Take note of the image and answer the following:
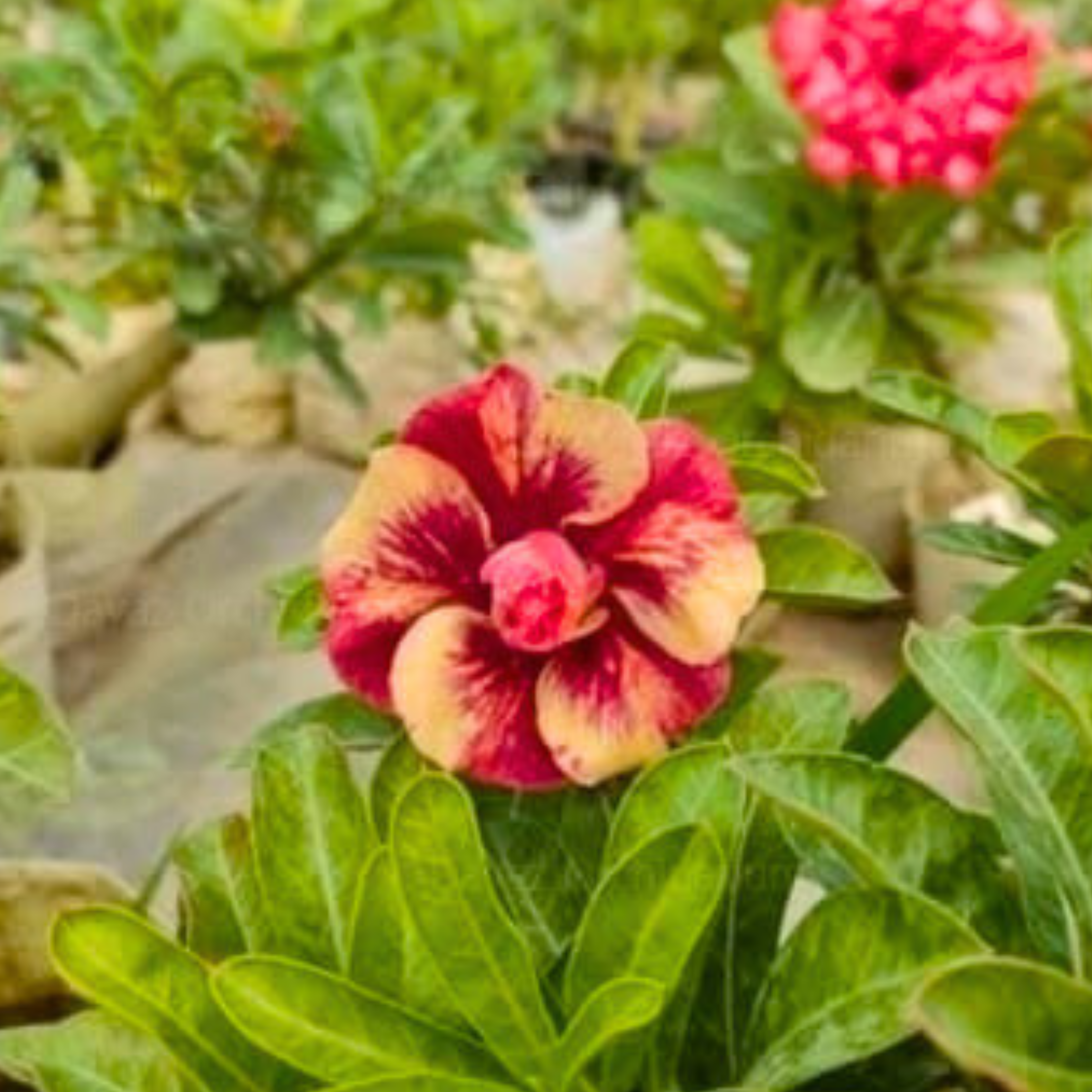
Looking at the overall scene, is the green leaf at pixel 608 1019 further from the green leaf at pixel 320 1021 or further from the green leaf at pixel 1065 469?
the green leaf at pixel 1065 469

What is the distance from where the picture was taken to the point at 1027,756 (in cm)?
55

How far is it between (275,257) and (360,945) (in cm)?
85

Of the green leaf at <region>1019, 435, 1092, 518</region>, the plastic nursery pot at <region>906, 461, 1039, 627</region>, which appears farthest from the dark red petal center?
the plastic nursery pot at <region>906, 461, 1039, 627</region>

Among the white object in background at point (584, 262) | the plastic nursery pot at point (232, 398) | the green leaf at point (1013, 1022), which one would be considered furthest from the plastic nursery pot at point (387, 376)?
the green leaf at point (1013, 1022)

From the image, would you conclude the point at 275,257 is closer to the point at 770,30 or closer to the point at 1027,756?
the point at 770,30

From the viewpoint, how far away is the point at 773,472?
2.32ft

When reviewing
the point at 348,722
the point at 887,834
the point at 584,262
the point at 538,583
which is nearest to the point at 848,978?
the point at 887,834

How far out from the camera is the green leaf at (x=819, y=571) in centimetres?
70

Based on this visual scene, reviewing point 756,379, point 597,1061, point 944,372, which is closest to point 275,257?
point 756,379

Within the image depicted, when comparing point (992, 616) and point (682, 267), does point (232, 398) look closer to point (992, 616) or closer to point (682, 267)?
point (682, 267)

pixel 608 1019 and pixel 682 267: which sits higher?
pixel 608 1019

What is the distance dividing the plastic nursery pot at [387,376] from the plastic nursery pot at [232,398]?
0.18ft

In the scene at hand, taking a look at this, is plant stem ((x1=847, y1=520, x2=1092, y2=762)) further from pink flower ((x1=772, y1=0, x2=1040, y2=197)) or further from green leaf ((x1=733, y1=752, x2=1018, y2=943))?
pink flower ((x1=772, y1=0, x2=1040, y2=197))

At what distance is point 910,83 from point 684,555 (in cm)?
69
